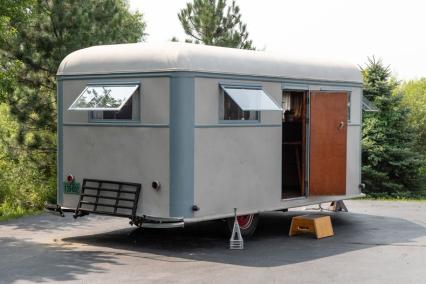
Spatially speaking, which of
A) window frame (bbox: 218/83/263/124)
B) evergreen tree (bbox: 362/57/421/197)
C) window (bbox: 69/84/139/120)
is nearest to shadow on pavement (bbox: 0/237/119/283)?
window (bbox: 69/84/139/120)

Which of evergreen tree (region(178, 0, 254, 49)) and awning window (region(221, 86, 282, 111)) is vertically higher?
evergreen tree (region(178, 0, 254, 49))

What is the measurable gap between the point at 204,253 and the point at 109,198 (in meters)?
1.74

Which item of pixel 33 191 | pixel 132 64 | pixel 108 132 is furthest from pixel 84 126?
pixel 33 191

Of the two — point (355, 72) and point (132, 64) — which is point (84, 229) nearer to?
point (132, 64)

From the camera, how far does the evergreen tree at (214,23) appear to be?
25625 millimetres

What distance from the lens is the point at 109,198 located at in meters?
11.2

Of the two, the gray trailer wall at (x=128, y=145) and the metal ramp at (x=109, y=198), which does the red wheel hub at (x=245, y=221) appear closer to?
the gray trailer wall at (x=128, y=145)

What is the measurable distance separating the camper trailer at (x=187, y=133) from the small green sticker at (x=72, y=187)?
1.3 inches

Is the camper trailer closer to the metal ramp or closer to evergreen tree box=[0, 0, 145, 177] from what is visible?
the metal ramp

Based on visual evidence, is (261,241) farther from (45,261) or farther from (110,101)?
(45,261)

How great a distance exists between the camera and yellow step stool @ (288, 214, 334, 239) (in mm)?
12078

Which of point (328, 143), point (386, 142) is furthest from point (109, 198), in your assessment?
point (386, 142)

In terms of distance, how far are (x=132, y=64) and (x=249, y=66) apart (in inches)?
74.9

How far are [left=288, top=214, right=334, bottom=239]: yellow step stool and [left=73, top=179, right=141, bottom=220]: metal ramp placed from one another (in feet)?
9.86
